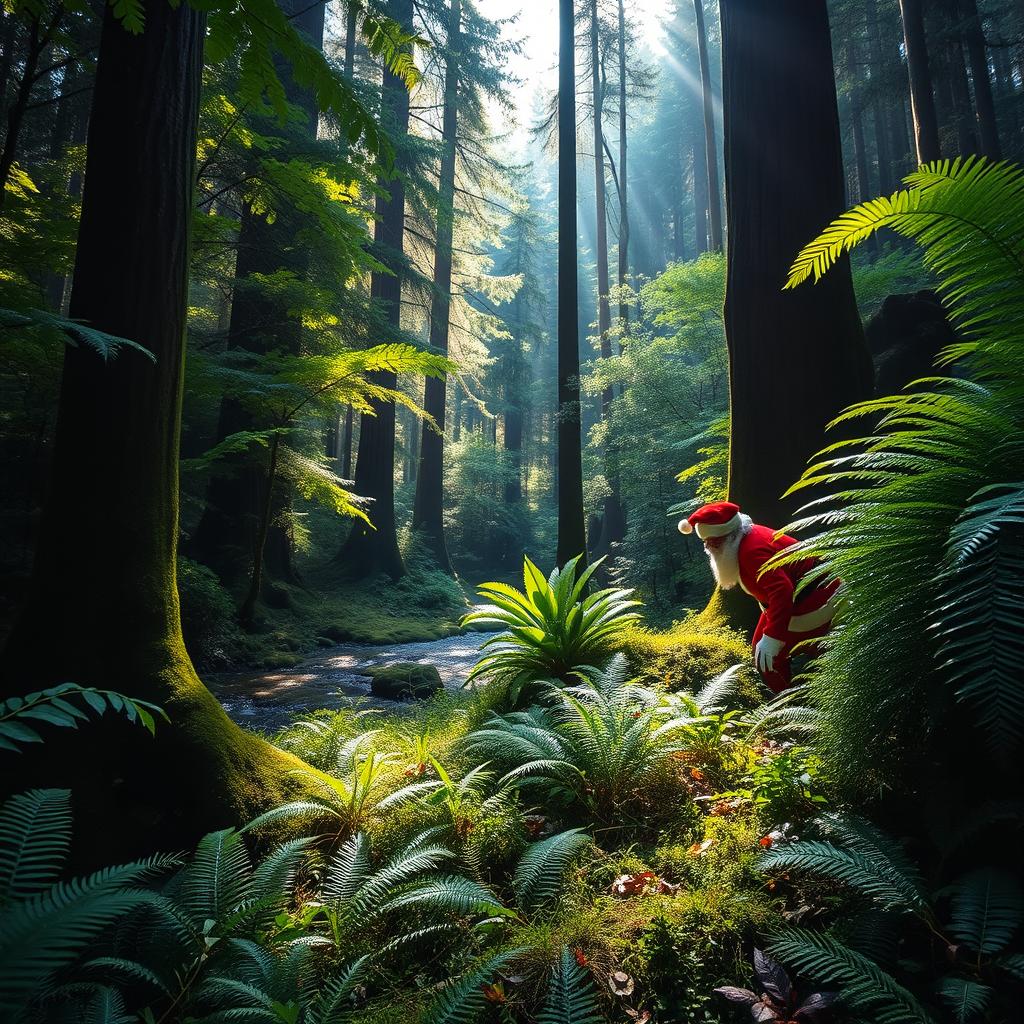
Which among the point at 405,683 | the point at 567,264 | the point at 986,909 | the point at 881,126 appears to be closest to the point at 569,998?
the point at 986,909

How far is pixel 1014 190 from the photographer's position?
1.69 metres

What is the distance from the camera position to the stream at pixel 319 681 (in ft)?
20.9

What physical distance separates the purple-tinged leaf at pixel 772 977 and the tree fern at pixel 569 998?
A: 0.46 m

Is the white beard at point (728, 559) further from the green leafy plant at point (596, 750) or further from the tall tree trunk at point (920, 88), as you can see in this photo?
the tall tree trunk at point (920, 88)

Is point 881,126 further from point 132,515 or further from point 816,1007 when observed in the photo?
point 816,1007

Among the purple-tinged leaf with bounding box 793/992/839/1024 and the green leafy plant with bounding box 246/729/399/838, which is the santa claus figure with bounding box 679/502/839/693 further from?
the green leafy plant with bounding box 246/729/399/838

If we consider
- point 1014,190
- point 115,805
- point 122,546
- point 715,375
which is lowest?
point 115,805

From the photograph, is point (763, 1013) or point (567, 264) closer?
point (763, 1013)

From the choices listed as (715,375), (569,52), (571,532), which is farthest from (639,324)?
(571,532)

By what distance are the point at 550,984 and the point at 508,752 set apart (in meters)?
1.45

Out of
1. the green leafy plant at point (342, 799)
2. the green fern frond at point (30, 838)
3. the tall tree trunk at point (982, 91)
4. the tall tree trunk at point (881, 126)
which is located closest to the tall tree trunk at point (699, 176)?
the tall tree trunk at point (881, 126)

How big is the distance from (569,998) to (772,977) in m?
0.56

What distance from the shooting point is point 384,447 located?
17.2 metres

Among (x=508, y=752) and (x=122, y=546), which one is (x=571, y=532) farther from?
(x=122, y=546)
